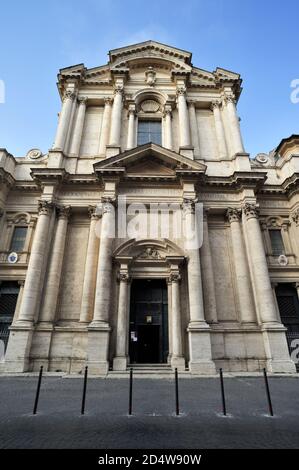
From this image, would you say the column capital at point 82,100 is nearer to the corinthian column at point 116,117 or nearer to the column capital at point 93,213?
the corinthian column at point 116,117

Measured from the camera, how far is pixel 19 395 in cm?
843

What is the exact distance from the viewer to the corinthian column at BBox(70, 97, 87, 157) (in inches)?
816

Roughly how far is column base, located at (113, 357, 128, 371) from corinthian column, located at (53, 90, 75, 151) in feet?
47.9

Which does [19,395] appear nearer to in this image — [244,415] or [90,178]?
[244,415]

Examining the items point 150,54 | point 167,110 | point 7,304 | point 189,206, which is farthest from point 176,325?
point 150,54

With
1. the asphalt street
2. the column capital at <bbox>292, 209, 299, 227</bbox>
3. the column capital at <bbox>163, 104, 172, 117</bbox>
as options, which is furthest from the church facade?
the asphalt street

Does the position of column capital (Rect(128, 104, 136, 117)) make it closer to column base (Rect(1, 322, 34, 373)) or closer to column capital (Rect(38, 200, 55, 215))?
column capital (Rect(38, 200, 55, 215))

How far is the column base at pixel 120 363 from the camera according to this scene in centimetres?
1388

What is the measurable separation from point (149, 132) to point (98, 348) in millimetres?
16929

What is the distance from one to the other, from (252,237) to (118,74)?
18.0 metres

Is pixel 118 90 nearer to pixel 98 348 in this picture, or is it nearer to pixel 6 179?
pixel 6 179

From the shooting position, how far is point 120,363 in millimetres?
13961

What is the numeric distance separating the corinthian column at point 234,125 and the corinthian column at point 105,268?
1056 centimetres
